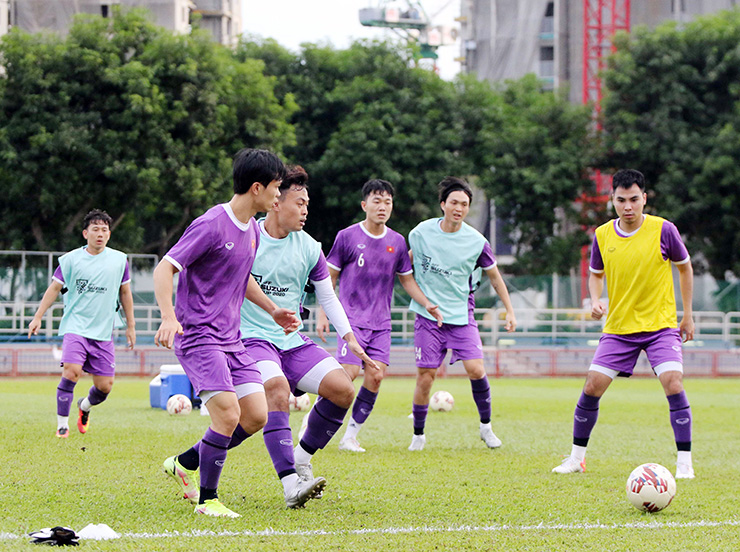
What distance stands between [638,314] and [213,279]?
375 centimetres

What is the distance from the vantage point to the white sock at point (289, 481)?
669 centimetres

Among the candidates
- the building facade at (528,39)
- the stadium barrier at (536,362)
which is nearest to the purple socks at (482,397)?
the stadium barrier at (536,362)

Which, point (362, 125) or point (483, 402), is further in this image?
point (362, 125)

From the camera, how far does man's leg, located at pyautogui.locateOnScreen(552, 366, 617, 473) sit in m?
8.53

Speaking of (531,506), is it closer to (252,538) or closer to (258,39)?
(252,538)

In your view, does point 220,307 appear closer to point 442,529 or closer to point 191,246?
point 191,246

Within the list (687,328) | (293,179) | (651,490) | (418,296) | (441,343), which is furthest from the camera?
(441,343)

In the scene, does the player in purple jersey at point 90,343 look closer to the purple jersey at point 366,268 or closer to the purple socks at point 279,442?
the purple jersey at point 366,268

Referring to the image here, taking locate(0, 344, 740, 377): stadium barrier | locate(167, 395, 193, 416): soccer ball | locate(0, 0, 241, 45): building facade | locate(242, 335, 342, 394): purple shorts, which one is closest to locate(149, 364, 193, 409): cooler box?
locate(167, 395, 193, 416): soccer ball

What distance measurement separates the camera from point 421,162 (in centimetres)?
3644

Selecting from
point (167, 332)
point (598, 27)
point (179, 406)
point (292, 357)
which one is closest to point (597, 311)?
point (292, 357)

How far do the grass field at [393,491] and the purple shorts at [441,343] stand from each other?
88 cm

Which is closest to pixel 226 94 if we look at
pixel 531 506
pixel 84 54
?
pixel 84 54

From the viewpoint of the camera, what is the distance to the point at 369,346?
10.2 metres
